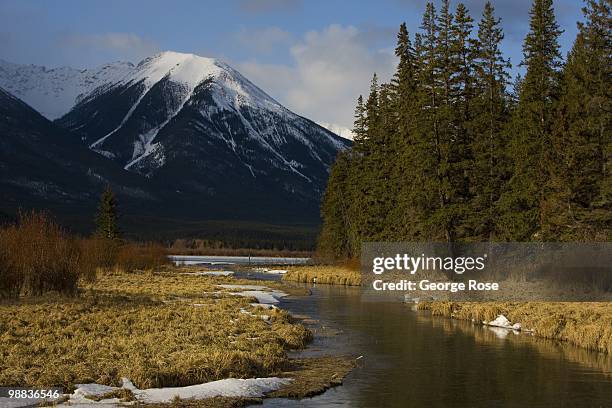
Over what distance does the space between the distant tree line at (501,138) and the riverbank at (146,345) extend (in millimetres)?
18607

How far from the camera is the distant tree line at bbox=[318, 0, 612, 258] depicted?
140ft

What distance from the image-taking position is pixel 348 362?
79.0ft

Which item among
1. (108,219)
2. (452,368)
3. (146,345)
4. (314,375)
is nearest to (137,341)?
(146,345)

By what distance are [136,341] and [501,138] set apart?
34.4m

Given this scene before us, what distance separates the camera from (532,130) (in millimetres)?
47500

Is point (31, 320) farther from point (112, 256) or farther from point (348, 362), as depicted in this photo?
point (112, 256)

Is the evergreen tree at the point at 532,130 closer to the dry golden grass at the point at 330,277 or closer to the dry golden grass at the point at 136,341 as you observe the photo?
the dry golden grass at the point at 136,341

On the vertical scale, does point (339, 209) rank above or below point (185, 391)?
above

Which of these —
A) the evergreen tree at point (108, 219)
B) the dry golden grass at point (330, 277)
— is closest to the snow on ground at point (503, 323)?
the dry golden grass at point (330, 277)

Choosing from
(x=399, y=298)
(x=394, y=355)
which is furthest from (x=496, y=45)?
(x=394, y=355)

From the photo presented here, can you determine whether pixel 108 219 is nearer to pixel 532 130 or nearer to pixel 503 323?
pixel 532 130

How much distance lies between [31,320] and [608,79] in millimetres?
33836

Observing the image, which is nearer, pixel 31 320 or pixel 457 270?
pixel 31 320

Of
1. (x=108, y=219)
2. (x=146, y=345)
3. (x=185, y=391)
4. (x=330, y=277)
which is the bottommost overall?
(x=185, y=391)
